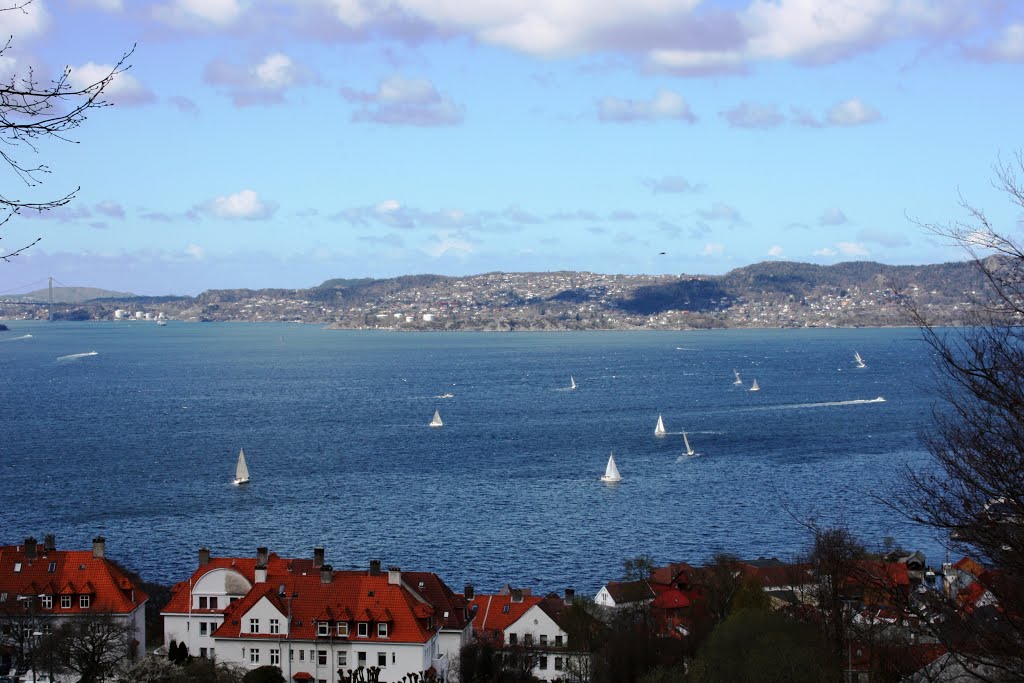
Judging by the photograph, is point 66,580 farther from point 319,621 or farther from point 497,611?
point 497,611

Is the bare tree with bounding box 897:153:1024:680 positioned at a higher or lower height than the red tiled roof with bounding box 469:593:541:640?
higher

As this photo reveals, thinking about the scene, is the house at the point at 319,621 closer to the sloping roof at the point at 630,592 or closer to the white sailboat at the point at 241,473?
the sloping roof at the point at 630,592

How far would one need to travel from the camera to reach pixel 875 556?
30469mm

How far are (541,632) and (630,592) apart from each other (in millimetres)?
3854

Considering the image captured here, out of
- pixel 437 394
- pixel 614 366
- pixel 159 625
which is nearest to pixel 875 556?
pixel 159 625

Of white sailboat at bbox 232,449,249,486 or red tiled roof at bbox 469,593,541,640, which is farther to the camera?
white sailboat at bbox 232,449,249,486

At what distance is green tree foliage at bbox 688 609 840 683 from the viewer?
19.8 metres

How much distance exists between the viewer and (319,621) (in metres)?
26.0

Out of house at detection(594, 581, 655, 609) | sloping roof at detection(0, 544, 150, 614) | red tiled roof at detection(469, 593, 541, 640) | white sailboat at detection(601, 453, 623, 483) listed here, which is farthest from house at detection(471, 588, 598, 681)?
white sailboat at detection(601, 453, 623, 483)

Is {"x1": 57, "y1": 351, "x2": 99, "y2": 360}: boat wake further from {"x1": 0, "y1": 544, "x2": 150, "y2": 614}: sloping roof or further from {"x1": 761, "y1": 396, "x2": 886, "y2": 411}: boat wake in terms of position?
{"x1": 0, "y1": 544, "x2": 150, "y2": 614}: sloping roof

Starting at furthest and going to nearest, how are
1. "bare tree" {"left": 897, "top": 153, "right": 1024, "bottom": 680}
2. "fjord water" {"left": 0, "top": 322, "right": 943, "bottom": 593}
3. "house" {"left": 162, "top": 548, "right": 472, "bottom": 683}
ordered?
"fjord water" {"left": 0, "top": 322, "right": 943, "bottom": 593}
"house" {"left": 162, "top": 548, "right": 472, "bottom": 683}
"bare tree" {"left": 897, "top": 153, "right": 1024, "bottom": 680}

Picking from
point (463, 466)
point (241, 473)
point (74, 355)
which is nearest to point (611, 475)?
point (463, 466)

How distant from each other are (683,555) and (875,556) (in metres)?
9.82

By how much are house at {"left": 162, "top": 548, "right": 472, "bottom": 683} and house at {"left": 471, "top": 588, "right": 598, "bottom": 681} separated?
1.07 m
